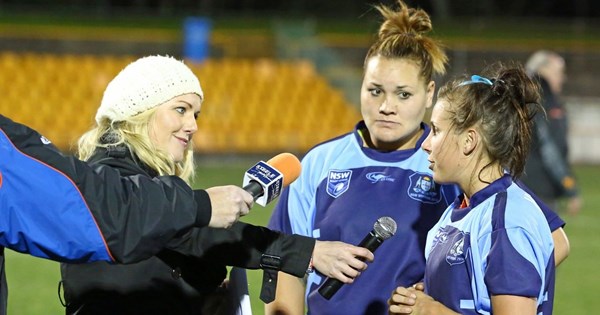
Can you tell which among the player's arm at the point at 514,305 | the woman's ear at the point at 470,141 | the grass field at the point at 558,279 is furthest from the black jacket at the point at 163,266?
the grass field at the point at 558,279

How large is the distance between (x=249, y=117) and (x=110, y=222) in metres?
19.9

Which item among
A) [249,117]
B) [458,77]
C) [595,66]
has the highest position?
[458,77]

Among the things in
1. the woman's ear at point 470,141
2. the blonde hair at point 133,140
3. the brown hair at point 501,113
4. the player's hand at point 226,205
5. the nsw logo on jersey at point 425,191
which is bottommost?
the nsw logo on jersey at point 425,191

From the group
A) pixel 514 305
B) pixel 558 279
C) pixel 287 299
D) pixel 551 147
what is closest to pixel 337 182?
pixel 287 299

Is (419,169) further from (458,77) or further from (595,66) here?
(595,66)

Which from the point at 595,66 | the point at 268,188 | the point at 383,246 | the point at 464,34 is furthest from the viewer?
the point at 464,34

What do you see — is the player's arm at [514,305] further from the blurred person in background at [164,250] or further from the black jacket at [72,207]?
the black jacket at [72,207]

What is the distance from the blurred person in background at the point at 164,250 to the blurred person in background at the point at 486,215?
30cm

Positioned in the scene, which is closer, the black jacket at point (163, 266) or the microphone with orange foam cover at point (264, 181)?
the microphone with orange foam cover at point (264, 181)

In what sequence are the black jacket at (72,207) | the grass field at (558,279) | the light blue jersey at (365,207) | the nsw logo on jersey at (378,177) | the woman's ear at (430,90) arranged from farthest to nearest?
the grass field at (558,279) → the woman's ear at (430,90) → the nsw logo on jersey at (378,177) → the light blue jersey at (365,207) → the black jacket at (72,207)

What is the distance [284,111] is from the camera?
75.6 ft

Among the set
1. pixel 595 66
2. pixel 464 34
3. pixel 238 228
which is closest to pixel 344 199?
pixel 238 228

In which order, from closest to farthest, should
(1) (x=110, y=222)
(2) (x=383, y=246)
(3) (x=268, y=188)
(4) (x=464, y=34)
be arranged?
(1) (x=110, y=222) → (3) (x=268, y=188) → (2) (x=383, y=246) → (4) (x=464, y=34)

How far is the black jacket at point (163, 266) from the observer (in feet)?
12.0
